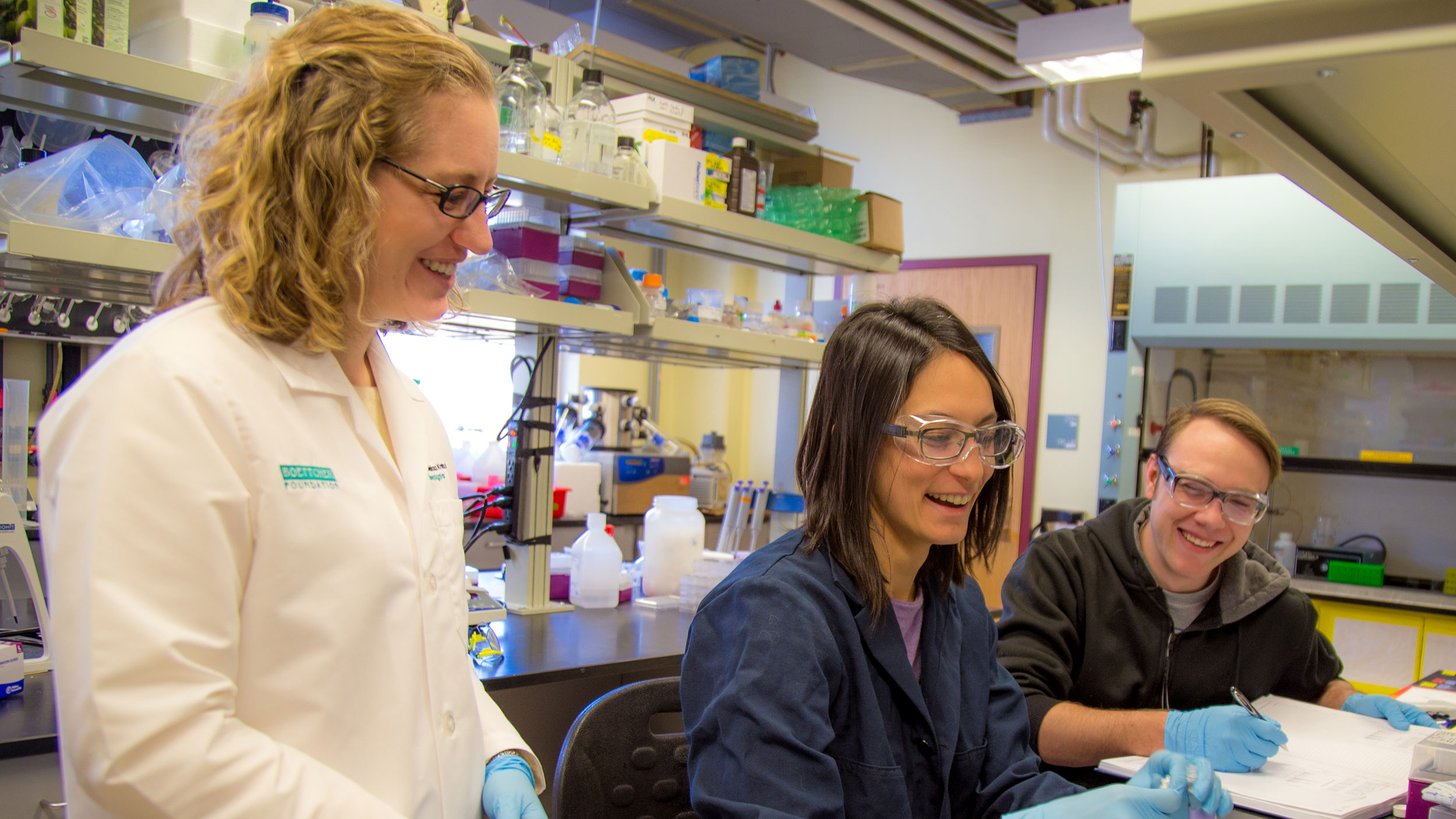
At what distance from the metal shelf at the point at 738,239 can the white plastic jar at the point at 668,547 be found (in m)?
0.78

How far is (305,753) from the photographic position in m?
0.90

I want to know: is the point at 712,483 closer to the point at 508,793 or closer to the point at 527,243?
the point at 527,243

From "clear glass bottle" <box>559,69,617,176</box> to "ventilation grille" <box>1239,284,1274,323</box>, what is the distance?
8.62ft

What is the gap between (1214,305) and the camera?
377cm

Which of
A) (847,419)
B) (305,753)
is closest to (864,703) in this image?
(847,419)

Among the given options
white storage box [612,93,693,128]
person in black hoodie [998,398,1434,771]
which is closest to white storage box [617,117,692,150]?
white storage box [612,93,693,128]

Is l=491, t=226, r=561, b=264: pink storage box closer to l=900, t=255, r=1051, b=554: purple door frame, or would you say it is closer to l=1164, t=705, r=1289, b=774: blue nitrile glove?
l=1164, t=705, r=1289, b=774: blue nitrile glove

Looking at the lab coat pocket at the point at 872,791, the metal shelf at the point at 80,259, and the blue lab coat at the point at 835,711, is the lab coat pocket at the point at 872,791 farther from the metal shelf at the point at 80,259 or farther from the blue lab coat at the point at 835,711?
the metal shelf at the point at 80,259

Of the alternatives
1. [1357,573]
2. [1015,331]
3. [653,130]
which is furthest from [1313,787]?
[1015,331]

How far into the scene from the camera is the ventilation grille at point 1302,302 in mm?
3609

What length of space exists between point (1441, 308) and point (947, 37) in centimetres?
205

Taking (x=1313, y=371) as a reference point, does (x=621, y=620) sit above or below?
below

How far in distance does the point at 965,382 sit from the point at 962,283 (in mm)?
4177

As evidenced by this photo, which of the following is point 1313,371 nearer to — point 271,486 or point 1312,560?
point 1312,560
